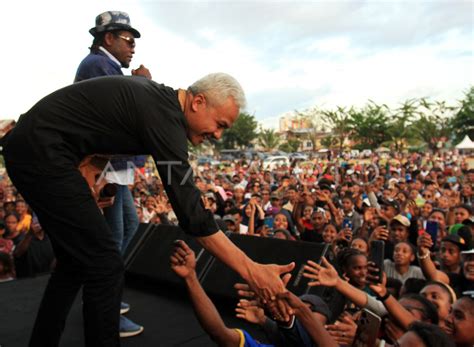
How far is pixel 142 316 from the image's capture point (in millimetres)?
2775

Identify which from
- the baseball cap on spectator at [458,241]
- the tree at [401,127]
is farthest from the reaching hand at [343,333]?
the tree at [401,127]

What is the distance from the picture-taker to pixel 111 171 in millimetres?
2189

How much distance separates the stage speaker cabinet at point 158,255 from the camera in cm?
325

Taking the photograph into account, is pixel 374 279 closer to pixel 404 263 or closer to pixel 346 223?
pixel 404 263

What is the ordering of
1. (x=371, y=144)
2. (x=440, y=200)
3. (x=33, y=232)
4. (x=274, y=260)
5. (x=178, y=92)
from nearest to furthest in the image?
(x=178, y=92) < (x=274, y=260) < (x=33, y=232) < (x=440, y=200) < (x=371, y=144)

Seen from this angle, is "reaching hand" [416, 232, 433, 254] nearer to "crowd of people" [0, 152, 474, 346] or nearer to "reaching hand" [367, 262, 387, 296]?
"crowd of people" [0, 152, 474, 346]

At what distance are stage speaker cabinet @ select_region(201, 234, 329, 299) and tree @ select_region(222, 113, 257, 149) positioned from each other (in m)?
47.1

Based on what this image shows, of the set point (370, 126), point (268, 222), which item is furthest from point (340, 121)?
point (268, 222)

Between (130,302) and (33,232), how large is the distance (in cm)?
249

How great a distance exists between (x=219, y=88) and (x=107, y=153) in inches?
19.7

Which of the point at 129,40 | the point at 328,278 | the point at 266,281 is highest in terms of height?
the point at 129,40

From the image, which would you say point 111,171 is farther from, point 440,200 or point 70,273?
point 440,200

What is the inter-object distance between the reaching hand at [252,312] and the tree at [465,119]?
38049 mm

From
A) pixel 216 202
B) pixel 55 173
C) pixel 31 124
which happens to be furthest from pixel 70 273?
pixel 216 202
